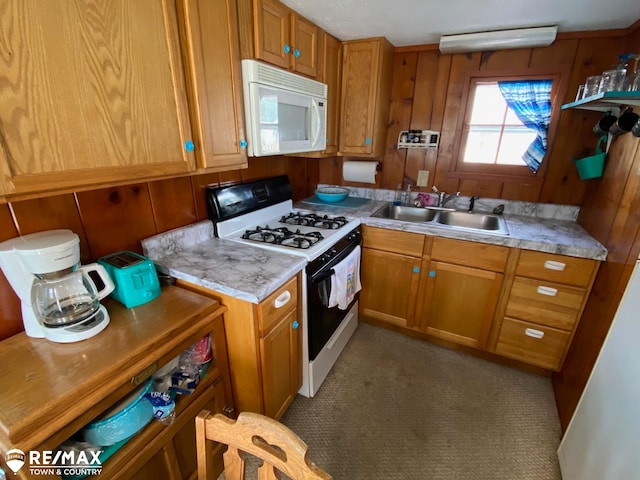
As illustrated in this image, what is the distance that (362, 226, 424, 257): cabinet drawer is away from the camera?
2055mm

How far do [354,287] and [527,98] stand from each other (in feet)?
5.78

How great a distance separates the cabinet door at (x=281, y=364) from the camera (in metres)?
1.36

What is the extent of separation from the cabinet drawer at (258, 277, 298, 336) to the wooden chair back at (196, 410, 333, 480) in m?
0.52

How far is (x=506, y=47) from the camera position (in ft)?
6.20

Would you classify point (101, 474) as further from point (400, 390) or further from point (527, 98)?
point (527, 98)

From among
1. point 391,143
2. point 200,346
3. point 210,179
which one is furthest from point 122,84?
point 391,143

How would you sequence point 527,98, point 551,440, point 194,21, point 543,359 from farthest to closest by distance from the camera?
point 527,98, point 543,359, point 551,440, point 194,21

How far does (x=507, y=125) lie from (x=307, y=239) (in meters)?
1.72

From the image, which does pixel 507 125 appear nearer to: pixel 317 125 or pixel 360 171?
pixel 360 171

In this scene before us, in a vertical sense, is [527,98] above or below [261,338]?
above

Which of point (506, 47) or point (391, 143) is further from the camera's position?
point (391, 143)

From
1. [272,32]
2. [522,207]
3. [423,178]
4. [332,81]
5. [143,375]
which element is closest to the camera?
[143,375]

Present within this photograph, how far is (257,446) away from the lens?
2.25ft

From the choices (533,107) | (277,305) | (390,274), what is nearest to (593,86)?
(533,107)
